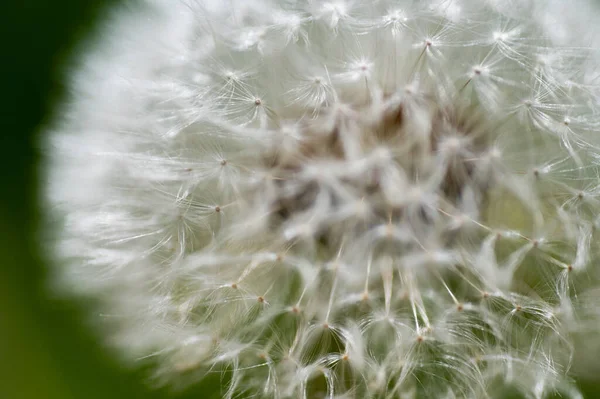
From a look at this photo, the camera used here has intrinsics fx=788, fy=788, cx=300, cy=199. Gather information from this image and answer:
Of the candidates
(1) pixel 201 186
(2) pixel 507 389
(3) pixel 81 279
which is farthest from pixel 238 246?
(2) pixel 507 389

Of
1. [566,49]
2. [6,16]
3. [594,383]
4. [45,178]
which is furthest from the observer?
[6,16]

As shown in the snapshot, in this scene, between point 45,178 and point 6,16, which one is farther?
point 6,16

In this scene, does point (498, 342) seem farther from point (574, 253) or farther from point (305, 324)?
point (305, 324)

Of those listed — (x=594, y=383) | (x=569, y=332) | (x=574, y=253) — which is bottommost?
(x=594, y=383)

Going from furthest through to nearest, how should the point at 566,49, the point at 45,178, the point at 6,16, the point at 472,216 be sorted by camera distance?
the point at 6,16 → the point at 45,178 → the point at 566,49 → the point at 472,216

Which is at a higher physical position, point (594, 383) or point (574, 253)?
point (574, 253)

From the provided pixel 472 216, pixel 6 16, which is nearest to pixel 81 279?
pixel 472 216
